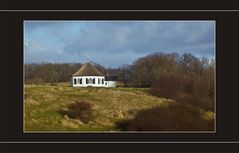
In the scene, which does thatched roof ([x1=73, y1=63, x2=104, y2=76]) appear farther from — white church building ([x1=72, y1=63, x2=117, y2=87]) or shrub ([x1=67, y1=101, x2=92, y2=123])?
shrub ([x1=67, y1=101, x2=92, y2=123])

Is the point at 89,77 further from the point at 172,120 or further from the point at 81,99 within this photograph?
the point at 172,120

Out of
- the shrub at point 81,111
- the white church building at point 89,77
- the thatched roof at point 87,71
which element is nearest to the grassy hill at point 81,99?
the shrub at point 81,111

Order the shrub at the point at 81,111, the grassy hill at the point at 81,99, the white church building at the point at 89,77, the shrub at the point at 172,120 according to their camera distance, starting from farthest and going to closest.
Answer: the white church building at the point at 89,77 → the shrub at the point at 81,111 → the grassy hill at the point at 81,99 → the shrub at the point at 172,120

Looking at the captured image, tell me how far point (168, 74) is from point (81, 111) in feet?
8.04

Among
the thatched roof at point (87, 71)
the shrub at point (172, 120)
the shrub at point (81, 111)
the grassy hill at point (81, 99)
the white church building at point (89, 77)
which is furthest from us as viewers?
the white church building at point (89, 77)

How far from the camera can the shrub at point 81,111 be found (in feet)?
35.9

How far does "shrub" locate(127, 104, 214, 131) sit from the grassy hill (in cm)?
16

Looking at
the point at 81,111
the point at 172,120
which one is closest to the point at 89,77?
the point at 81,111

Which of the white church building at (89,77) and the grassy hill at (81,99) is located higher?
the white church building at (89,77)

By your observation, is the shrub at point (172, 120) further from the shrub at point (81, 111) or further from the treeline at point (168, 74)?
the shrub at point (81, 111)

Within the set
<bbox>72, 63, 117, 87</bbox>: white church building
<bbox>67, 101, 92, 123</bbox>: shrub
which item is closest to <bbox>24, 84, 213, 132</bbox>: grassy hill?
<bbox>67, 101, 92, 123</bbox>: shrub

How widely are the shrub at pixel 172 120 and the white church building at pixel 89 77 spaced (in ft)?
5.85
